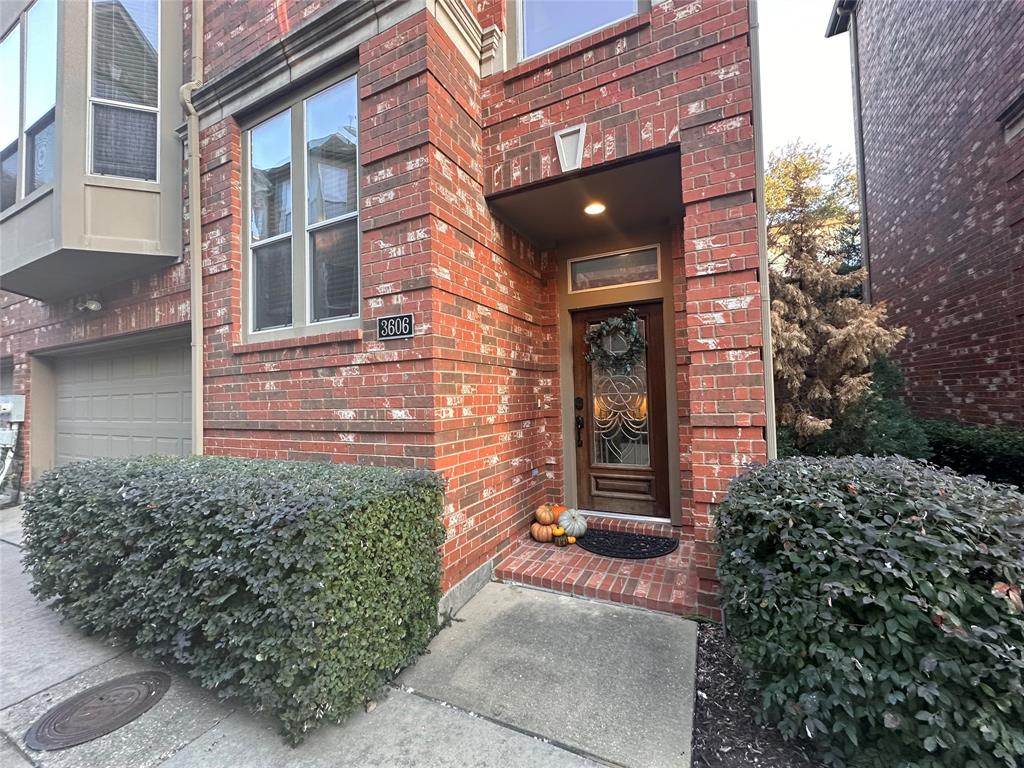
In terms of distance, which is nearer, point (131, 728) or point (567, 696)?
point (131, 728)

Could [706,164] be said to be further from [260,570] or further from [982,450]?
[982,450]

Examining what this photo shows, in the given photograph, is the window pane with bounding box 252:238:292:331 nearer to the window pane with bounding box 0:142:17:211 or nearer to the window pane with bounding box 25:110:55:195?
the window pane with bounding box 25:110:55:195

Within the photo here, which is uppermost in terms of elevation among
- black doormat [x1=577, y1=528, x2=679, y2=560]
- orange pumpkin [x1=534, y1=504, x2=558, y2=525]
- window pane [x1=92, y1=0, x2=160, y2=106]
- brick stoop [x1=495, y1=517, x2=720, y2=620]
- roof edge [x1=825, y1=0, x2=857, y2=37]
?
roof edge [x1=825, y1=0, x2=857, y2=37]

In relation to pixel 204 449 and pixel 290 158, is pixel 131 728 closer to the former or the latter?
pixel 204 449

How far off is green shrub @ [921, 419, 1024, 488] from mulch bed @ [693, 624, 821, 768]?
4298 millimetres

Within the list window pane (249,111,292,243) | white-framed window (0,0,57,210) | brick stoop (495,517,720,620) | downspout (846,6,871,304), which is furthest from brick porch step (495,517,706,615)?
downspout (846,6,871,304)

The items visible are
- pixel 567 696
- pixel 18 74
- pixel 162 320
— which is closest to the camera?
pixel 567 696

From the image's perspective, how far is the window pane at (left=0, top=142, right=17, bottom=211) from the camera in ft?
16.1

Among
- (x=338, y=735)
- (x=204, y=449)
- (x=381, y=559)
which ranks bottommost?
(x=338, y=735)

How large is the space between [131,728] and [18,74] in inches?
276

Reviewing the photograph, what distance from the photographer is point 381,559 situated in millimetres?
2143

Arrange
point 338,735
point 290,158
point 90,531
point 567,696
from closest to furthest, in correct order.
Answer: point 338,735 < point 567,696 < point 90,531 < point 290,158

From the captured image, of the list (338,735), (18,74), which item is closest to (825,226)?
(338,735)

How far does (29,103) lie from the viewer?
4.71 meters
